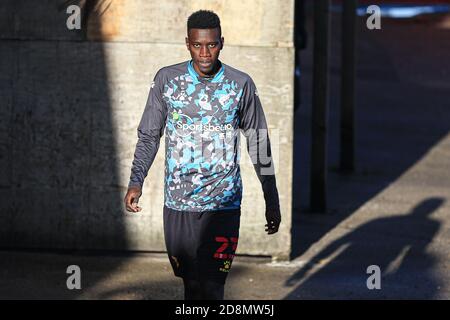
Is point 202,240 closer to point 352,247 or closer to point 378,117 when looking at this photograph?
point 352,247

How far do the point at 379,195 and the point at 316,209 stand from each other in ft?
4.83

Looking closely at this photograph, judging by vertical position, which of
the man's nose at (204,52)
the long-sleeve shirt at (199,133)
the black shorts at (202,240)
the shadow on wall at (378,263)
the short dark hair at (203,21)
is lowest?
the shadow on wall at (378,263)

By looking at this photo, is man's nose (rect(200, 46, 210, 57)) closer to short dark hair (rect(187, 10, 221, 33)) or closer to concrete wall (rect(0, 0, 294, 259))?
short dark hair (rect(187, 10, 221, 33))

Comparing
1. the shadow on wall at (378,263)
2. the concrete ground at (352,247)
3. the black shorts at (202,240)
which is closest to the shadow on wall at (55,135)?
the concrete ground at (352,247)

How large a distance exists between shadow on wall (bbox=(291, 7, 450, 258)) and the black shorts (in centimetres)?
390

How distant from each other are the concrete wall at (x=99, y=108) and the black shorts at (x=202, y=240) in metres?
3.40

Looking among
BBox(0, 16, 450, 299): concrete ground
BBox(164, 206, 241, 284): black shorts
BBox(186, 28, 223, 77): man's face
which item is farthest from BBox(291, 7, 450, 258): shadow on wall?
BBox(186, 28, 223, 77): man's face

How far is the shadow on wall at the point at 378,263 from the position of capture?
9.91 meters

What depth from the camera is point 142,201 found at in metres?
10.8

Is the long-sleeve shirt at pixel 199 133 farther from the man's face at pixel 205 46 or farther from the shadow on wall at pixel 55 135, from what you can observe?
the shadow on wall at pixel 55 135

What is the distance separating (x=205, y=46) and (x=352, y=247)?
16.2ft

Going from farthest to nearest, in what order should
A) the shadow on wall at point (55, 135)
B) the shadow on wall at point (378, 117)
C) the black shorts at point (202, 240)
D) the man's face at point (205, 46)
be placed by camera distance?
the shadow on wall at point (378, 117) → the shadow on wall at point (55, 135) → the black shorts at point (202, 240) → the man's face at point (205, 46)
